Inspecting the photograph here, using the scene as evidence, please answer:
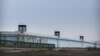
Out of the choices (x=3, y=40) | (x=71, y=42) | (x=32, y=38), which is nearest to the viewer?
(x=3, y=40)

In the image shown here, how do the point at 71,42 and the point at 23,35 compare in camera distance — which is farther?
the point at 71,42

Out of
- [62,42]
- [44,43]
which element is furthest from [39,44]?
[62,42]

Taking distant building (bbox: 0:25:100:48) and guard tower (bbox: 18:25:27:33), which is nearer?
distant building (bbox: 0:25:100:48)

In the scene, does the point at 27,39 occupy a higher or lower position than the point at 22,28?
lower

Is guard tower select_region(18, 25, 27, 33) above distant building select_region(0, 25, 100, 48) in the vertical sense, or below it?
above

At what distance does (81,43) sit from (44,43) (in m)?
8.62

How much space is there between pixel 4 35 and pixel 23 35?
418cm

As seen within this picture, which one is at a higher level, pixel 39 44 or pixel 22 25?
pixel 22 25

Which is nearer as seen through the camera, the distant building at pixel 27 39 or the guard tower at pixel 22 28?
the distant building at pixel 27 39

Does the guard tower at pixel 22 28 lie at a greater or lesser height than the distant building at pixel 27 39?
greater

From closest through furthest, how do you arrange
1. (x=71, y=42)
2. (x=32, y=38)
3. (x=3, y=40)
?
1. (x=3, y=40)
2. (x=32, y=38)
3. (x=71, y=42)

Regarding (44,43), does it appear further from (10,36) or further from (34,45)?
(10,36)

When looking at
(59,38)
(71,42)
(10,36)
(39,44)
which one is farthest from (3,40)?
(71,42)

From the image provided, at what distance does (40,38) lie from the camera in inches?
2470
